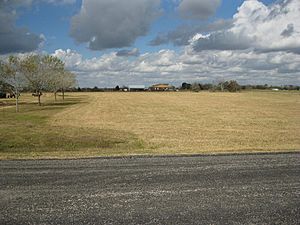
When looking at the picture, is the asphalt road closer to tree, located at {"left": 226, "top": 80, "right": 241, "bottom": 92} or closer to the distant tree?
the distant tree

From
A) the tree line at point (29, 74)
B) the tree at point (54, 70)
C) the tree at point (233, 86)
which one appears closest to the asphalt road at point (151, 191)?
the tree line at point (29, 74)

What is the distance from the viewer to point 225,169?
406 inches

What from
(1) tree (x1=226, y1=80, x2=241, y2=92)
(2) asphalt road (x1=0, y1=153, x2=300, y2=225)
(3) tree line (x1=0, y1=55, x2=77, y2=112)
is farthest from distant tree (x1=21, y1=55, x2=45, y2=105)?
(1) tree (x1=226, y1=80, x2=241, y2=92)

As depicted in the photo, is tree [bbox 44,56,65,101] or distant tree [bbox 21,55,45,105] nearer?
distant tree [bbox 21,55,45,105]

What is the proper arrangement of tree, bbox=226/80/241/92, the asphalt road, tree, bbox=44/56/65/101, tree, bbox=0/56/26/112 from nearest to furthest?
the asphalt road
tree, bbox=0/56/26/112
tree, bbox=44/56/65/101
tree, bbox=226/80/241/92

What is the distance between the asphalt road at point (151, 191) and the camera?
6617 mm

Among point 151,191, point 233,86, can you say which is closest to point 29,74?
point 151,191

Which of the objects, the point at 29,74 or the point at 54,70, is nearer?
the point at 29,74

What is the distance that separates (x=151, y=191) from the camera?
818 cm

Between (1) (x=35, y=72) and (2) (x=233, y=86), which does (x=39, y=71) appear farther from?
(2) (x=233, y=86)

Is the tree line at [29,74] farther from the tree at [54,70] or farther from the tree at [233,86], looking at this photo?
the tree at [233,86]

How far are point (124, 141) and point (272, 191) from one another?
1195 cm

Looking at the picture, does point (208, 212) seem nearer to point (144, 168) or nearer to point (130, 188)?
point (130, 188)

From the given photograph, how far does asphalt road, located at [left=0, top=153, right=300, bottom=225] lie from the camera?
261 inches
